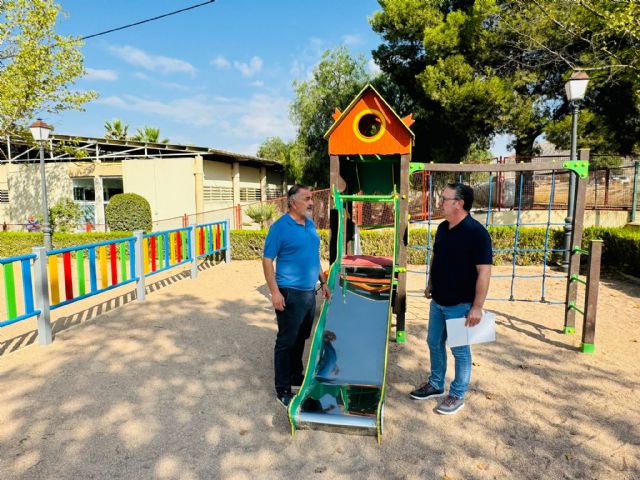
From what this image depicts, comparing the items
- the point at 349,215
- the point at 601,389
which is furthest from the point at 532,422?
the point at 349,215

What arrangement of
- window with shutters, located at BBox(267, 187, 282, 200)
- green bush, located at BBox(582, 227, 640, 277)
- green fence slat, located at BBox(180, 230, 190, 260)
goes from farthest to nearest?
window with shutters, located at BBox(267, 187, 282, 200) → green fence slat, located at BBox(180, 230, 190, 260) → green bush, located at BBox(582, 227, 640, 277)

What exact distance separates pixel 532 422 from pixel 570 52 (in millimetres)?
15635

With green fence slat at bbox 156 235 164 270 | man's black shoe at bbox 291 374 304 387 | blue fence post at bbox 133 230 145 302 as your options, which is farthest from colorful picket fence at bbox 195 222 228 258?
man's black shoe at bbox 291 374 304 387

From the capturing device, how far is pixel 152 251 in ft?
23.6

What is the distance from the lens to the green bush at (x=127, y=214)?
13750 mm

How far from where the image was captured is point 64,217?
51.4ft

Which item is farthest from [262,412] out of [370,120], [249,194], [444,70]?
[249,194]

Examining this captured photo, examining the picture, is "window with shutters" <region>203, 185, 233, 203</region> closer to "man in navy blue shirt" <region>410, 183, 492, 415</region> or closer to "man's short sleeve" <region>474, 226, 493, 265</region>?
"man in navy blue shirt" <region>410, 183, 492, 415</region>

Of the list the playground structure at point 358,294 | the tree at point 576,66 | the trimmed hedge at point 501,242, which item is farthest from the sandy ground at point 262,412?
the tree at point 576,66

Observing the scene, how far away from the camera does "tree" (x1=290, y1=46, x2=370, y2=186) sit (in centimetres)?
1969

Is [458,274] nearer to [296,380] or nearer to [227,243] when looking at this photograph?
[296,380]

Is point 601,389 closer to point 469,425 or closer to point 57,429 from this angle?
point 469,425

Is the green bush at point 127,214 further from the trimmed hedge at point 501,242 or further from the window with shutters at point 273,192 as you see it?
the window with shutters at point 273,192

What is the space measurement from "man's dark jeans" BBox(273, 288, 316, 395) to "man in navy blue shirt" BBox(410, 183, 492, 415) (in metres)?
0.99
